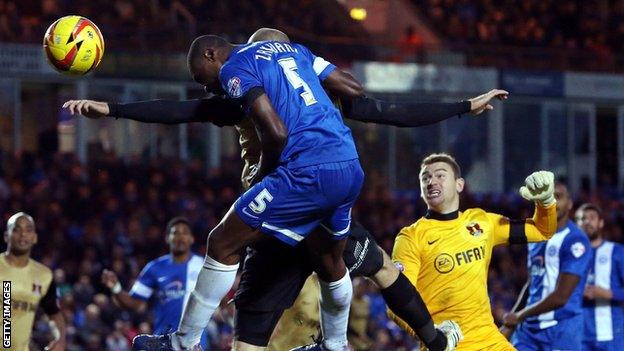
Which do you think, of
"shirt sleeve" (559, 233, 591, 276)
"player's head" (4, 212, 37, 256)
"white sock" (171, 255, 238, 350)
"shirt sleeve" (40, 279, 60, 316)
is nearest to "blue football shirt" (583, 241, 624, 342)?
"shirt sleeve" (559, 233, 591, 276)

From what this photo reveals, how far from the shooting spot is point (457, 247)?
8.10 metres

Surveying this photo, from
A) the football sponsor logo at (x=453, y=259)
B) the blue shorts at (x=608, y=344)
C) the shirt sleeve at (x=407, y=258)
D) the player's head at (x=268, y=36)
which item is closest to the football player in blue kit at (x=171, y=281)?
the blue shorts at (x=608, y=344)

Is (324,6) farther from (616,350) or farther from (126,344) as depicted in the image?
(616,350)

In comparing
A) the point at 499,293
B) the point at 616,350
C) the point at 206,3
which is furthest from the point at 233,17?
the point at 616,350

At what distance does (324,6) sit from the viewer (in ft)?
101

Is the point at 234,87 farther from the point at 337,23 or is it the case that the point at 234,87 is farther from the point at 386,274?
the point at 337,23

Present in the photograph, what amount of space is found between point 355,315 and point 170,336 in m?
7.28

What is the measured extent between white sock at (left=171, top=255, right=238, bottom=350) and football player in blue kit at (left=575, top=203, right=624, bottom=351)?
4957 millimetres

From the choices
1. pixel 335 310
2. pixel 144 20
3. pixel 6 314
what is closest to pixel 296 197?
pixel 335 310

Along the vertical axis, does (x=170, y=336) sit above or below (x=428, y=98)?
below

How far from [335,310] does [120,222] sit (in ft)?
44.5

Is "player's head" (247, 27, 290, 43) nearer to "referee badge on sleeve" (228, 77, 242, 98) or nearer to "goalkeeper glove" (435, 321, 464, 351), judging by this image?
"referee badge on sleeve" (228, 77, 242, 98)

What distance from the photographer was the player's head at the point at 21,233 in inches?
408

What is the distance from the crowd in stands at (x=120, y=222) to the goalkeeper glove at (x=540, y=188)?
6615 millimetres
